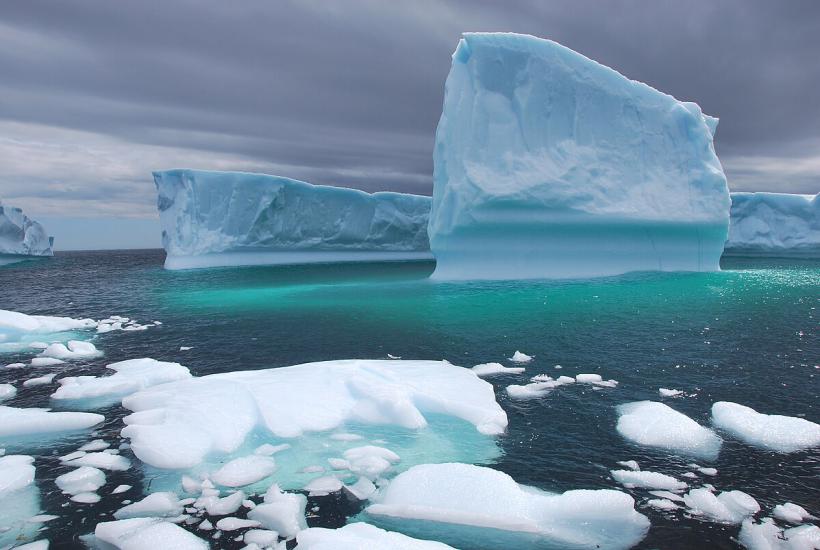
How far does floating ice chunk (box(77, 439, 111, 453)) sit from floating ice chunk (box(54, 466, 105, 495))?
1.36 feet

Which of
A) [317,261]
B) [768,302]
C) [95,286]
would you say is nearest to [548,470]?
[768,302]

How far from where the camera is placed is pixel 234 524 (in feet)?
10.9

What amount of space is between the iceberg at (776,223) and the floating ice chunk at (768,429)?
108ft

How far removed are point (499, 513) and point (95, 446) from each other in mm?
3546

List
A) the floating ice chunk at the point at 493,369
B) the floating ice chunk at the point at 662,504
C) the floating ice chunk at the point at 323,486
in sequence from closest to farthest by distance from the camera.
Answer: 1. the floating ice chunk at the point at 662,504
2. the floating ice chunk at the point at 323,486
3. the floating ice chunk at the point at 493,369

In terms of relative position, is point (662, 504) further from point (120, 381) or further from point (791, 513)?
point (120, 381)

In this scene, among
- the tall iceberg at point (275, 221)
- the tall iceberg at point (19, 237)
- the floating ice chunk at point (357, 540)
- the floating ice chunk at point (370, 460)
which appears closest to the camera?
the floating ice chunk at point (357, 540)

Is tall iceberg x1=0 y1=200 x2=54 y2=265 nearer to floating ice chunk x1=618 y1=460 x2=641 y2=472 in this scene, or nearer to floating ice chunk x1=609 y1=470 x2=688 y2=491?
floating ice chunk x1=618 y1=460 x2=641 y2=472

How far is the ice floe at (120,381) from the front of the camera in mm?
6055

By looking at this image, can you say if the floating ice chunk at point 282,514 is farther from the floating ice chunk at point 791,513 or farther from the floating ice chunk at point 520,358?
the floating ice chunk at point 520,358

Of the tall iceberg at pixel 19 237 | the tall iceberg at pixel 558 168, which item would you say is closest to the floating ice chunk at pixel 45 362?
the tall iceberg at pixel 558 168

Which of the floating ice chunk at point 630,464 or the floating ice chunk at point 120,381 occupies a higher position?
the floating ice chunk at point 630,464

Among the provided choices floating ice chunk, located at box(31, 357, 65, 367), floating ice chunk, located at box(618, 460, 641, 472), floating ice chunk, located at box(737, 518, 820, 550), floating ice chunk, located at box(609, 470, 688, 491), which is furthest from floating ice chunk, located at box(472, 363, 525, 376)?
floating ice chunk, located at box(31, 357, 65, 367)

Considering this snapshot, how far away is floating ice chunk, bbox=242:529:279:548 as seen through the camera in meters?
3.14
